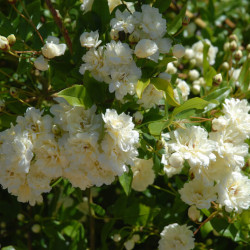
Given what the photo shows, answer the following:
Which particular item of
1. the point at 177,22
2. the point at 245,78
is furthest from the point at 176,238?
the point at 177,22

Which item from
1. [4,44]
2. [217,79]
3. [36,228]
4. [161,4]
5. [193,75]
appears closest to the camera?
[4,44]

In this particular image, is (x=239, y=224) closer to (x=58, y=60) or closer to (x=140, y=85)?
(x=140, y=85)

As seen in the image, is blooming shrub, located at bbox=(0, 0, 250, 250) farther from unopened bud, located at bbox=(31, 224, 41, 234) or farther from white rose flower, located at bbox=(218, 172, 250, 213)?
unopened bud, located at bbox=(31, 224, 41, 234)

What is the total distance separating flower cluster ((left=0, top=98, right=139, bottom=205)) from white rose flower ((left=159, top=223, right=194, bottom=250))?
0.47 metres

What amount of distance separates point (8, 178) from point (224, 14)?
178 cm

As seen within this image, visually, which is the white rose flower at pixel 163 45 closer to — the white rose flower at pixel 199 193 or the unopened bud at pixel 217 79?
the unopened bud at pixel 217 79

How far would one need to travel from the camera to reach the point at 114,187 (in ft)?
6.33

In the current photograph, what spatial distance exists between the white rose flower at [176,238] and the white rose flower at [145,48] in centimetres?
69

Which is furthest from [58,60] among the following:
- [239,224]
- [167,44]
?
[239,224]

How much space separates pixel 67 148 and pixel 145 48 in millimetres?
352

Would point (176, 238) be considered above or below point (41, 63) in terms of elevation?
below

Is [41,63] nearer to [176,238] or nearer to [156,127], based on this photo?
[156,127]

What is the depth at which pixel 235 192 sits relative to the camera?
1.26 meters

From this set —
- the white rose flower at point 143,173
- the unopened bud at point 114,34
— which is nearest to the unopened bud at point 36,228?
the white rose flower at point 143,173
